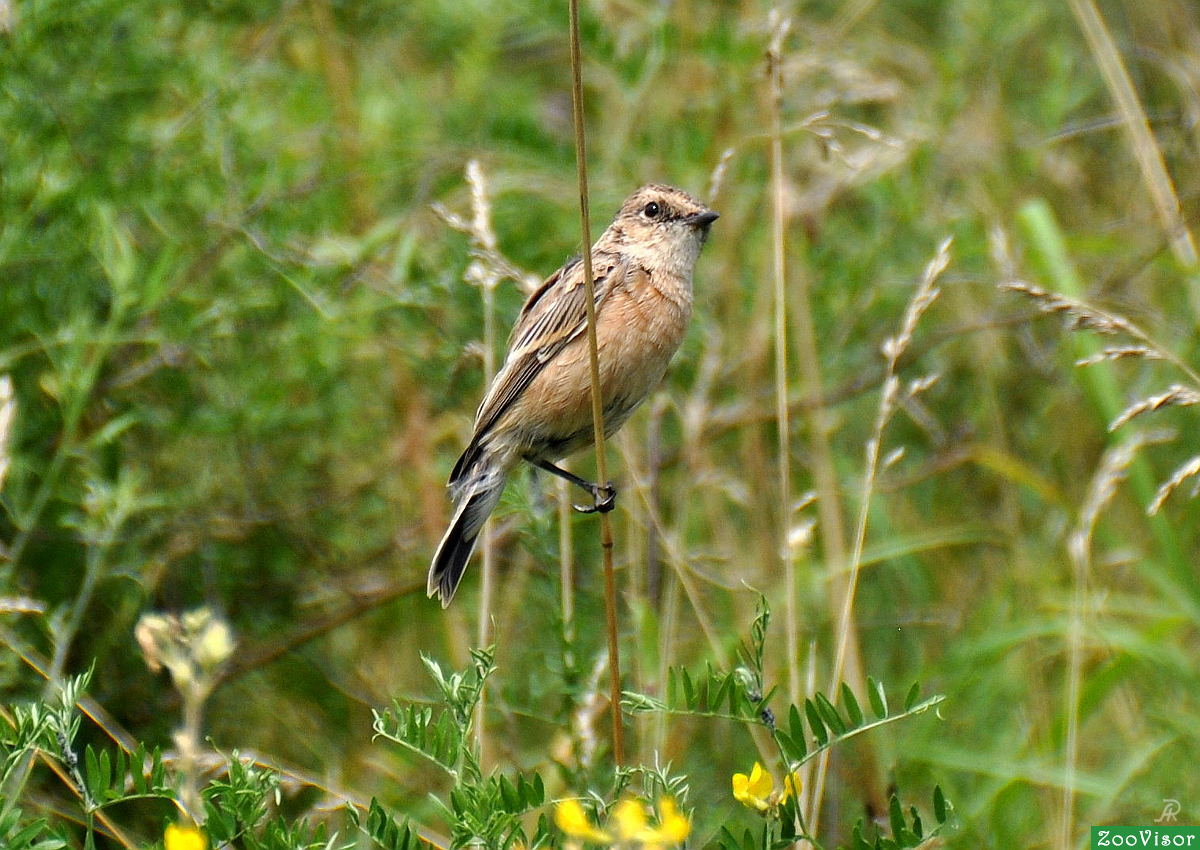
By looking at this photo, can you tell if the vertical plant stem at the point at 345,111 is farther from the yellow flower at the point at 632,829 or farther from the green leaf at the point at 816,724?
the yellow flower at the point at 632,829

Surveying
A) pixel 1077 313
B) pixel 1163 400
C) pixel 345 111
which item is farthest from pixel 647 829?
pixel 345 111

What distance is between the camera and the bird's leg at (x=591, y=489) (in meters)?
2.85

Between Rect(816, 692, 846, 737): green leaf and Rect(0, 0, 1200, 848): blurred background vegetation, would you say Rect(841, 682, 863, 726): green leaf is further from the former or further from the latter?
Rect(0, 0, 1200, 848): blurred background vegetation

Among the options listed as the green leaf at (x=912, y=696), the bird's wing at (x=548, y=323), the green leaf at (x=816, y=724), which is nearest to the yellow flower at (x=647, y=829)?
the green leaf at (x=816, y=724)

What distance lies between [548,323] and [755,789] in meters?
1.98

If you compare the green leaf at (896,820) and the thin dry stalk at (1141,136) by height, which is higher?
the thin dry stalk at (1141,136)

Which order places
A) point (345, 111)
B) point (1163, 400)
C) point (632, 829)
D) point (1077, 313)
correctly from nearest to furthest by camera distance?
point (632, 829)
point (1163, 400)
point (1077, 313)
point (345, 111)

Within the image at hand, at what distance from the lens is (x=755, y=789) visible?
2172 millimetres

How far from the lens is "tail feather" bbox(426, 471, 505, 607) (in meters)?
3.57

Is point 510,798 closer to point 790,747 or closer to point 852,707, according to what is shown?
point 790,747

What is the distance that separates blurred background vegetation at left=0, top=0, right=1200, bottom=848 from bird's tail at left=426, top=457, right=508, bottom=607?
0.35 metres

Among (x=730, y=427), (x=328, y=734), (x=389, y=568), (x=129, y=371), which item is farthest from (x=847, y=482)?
(x=129, y=371)
